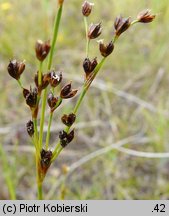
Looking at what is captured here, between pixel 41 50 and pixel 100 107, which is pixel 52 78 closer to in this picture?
pixel 41 50

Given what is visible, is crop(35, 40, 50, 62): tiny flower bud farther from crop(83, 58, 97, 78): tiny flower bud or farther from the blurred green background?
the blurred green background

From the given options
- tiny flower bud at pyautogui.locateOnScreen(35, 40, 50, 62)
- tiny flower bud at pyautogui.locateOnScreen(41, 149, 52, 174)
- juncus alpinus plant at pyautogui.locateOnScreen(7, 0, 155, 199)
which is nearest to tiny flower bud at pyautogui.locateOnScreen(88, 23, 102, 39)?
juncus alpinus plant at pyautogui.locateOnScreen(7, 0, 155, 199)

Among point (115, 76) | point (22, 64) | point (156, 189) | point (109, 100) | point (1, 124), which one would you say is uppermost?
point (115, 76)
